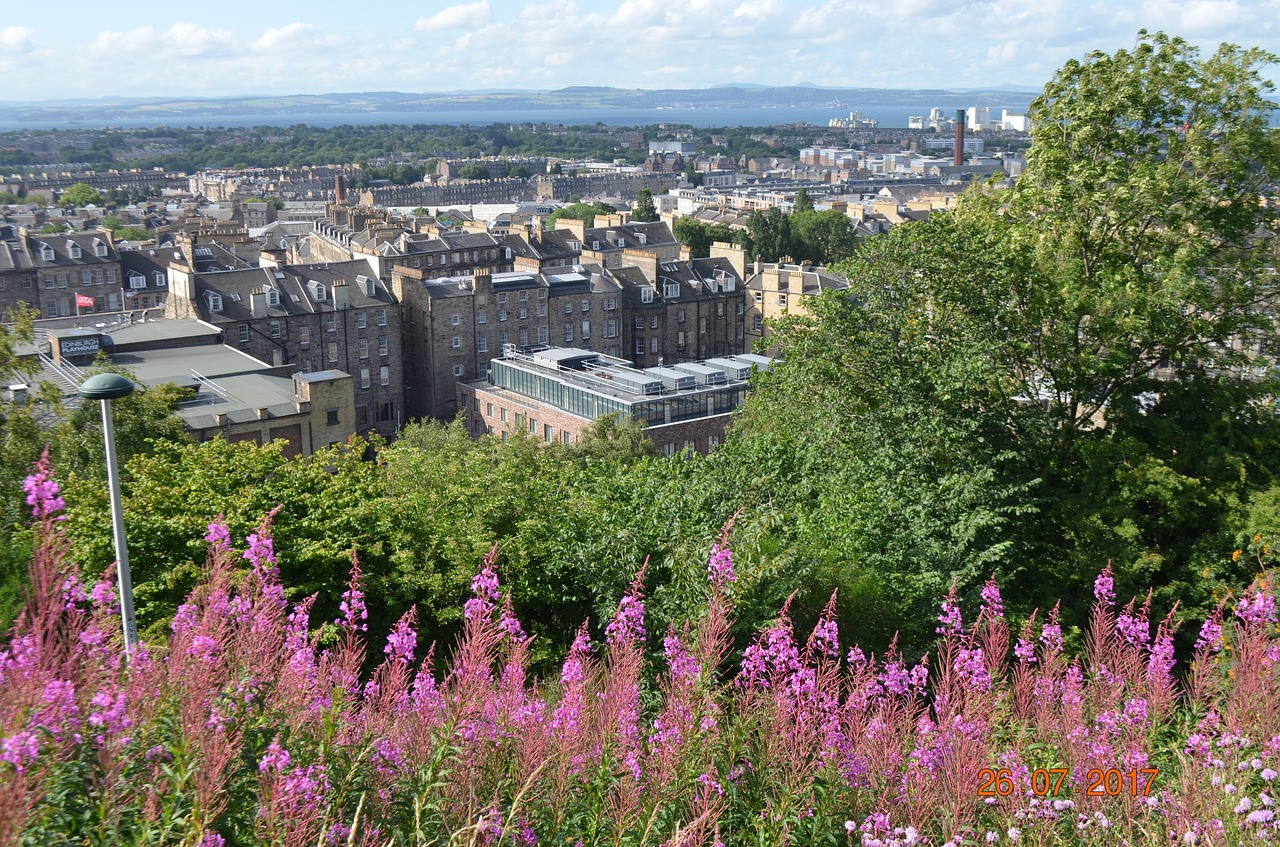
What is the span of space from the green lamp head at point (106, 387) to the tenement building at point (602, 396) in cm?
3626

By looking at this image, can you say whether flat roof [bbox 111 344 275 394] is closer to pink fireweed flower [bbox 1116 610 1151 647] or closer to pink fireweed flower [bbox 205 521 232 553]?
pink fireweed flower [bbox 205 521 232 553]

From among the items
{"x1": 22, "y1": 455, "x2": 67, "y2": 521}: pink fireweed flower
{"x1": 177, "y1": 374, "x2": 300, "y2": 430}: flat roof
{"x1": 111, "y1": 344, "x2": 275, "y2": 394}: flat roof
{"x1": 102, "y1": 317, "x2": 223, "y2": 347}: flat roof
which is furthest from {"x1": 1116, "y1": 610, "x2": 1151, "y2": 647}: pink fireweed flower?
{"x1": 102, "y1": 317, "x2": 223, "y2": 347}: flat roof

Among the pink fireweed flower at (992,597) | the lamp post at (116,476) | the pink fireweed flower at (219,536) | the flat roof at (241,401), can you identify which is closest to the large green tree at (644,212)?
the flat roof at (241,401)

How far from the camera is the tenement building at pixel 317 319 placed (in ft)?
191

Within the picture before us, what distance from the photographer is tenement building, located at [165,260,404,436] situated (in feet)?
191

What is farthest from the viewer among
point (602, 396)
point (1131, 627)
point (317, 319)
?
point (317, 319)

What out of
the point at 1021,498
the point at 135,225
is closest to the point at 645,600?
the point at 1021,498

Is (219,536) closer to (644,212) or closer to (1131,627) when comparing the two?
(1131,627)

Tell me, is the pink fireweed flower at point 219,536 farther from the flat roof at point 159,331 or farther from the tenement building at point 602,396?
the flat roof at point 159,331
